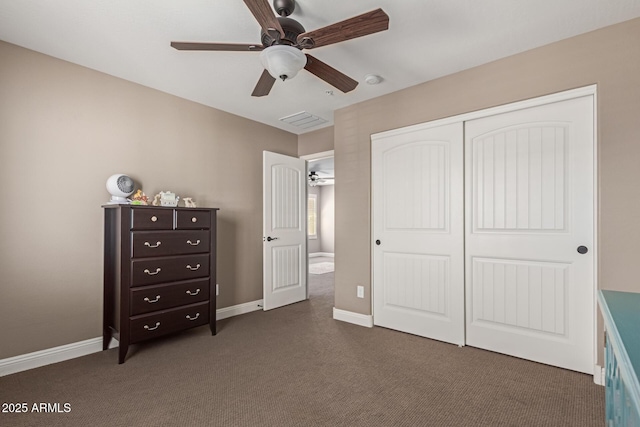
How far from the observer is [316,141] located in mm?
4648

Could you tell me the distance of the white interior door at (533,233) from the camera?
2334 mm

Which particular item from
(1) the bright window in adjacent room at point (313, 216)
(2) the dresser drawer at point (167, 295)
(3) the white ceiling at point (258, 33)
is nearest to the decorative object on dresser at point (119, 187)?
(2) the dresser drawer at point (167, 295)

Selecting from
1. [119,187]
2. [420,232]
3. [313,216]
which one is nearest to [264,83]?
[119,187]

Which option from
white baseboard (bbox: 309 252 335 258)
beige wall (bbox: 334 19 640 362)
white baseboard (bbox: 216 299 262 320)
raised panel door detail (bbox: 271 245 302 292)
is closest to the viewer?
beige wall (bbox: 334 19 640 362)

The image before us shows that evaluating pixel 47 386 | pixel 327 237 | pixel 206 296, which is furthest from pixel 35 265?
pixel 327 237

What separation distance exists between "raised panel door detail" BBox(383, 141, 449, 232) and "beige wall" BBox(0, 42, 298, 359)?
7.09 feet

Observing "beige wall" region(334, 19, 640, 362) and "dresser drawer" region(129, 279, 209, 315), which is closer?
"beige wall" region(334, 19, 640, 362)

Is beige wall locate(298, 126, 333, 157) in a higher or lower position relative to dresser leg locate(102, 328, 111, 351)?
higher

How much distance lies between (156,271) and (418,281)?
2.43 m

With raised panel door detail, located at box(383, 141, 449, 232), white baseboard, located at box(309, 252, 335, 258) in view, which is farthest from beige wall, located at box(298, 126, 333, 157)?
white baseboard, located at box(309, 252, 335, 258)

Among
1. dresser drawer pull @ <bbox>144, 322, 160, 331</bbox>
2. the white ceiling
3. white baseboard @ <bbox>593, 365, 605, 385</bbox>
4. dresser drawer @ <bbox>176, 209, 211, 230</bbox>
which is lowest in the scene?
white baseboard @ <bbox>593, 365, 605, 385</bbox>

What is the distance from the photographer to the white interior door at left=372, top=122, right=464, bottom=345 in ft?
9.62

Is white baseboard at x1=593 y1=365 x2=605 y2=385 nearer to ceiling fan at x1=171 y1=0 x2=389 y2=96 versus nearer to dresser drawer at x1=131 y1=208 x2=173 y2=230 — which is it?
ceiling fan at x1=171 y1=0 x2=389 y2=96

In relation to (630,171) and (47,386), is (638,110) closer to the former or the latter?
(630,171)
